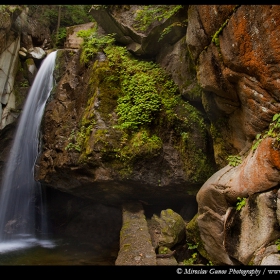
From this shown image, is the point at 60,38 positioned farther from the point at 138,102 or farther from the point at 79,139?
the point at 138,102

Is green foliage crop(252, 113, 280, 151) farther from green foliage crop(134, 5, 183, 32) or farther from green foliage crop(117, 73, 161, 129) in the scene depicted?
green foliage crop(134, 5, 183, 32)

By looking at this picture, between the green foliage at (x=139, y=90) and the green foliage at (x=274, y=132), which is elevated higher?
the green foliage at (x=139, y=90)

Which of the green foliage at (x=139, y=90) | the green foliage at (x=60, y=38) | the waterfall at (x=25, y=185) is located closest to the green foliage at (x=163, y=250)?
the green foliage at (x=139, y=90)

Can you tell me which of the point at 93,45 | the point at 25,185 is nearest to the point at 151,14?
the point at 93,45

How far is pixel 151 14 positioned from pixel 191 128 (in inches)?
196

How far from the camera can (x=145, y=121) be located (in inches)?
347

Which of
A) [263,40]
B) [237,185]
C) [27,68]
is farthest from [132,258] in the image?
[27,68]

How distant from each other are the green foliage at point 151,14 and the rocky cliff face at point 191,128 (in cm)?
6

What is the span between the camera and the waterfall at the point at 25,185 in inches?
460

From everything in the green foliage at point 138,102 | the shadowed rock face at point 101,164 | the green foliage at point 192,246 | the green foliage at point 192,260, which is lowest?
the green foliage at point 192,260

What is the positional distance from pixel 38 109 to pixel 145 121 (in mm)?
6190

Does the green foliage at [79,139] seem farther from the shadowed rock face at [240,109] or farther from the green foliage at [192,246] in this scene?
the green foliage at [192,246]

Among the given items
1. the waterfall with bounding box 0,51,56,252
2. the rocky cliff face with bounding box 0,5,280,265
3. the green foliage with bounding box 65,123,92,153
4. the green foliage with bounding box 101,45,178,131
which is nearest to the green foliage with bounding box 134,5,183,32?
the rocky cliff face with bounding box 0,5,280,265

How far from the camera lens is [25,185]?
11.9 metres
